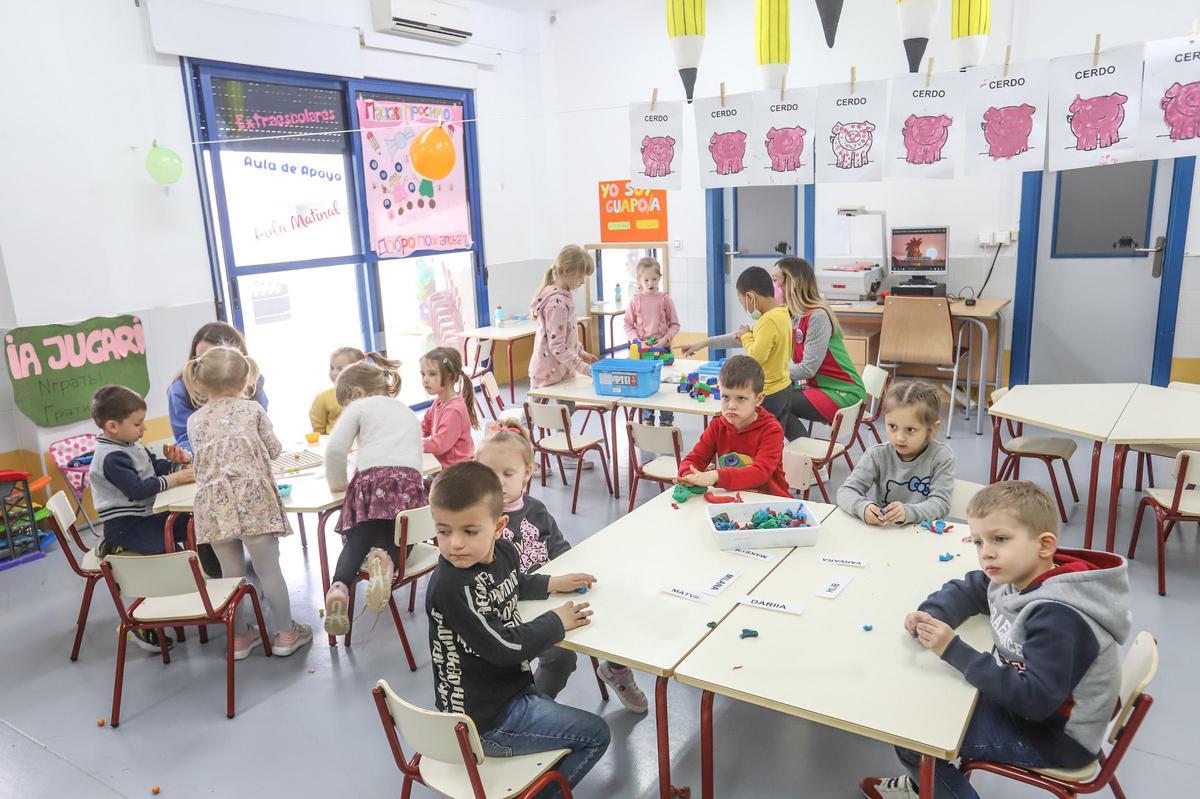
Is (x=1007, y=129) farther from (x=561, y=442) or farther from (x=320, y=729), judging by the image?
(x=320, y=729)

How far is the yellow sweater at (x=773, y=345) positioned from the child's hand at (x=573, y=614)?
2.33m

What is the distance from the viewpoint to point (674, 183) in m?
4.64

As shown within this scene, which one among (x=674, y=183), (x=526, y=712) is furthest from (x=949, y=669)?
(x=674, y=183)

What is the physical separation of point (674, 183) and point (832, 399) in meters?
1.53

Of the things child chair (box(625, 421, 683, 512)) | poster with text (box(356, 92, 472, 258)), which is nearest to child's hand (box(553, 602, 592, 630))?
child chair (box(625, 421, 683, 512))

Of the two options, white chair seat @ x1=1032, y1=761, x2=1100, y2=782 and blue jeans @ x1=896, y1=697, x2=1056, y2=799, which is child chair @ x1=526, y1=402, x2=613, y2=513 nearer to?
blue jeans @ x1=896, y1=697, x2=1056, y2=799

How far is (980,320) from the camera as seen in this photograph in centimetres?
604

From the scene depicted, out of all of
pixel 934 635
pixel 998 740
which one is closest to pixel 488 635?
pixel 934 635

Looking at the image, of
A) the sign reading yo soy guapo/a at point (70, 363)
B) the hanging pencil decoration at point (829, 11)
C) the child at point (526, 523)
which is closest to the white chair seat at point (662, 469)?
the child at point (526, 523)

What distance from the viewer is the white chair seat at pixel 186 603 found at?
273 cm

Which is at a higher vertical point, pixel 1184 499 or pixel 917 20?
pixel 917 20

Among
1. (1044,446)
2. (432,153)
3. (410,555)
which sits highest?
(432,153)

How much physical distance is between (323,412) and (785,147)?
9.02 feet

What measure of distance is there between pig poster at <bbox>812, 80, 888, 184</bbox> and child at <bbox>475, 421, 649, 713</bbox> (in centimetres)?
262
